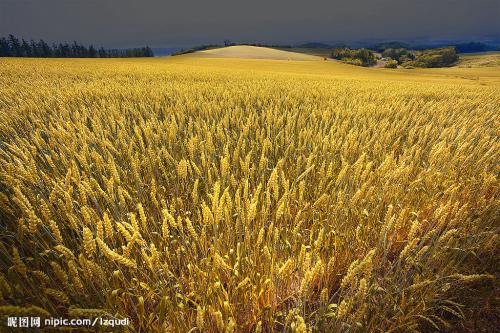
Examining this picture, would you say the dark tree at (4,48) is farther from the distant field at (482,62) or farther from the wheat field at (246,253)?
the distant field at (482,62)

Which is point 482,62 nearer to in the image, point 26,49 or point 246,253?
point 246,253

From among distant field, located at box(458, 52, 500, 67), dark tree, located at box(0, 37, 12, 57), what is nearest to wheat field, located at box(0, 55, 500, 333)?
distant field, located at box(458, 52, 500, 67)

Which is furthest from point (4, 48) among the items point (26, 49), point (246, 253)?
point (246, 253)

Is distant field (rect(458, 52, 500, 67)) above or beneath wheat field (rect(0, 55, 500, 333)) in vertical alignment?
above

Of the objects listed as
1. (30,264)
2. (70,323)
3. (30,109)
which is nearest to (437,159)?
(70,323)

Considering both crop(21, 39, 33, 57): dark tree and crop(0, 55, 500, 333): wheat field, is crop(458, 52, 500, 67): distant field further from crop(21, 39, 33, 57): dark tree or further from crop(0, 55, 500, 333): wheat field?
crop(21, 39, 33, 57): dark tree

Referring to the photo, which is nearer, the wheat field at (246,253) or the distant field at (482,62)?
the wheat field at (246,253)

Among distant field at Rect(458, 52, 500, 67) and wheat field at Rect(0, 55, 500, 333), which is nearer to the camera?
wheat field at Rect(0, 55, 500, 333)

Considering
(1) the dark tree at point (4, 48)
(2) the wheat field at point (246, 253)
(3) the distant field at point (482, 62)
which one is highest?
(1) the dark tree at point (4, 48)

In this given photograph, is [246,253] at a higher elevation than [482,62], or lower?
lower

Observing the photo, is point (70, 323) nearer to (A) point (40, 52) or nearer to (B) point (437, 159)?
(B) point (437, 159)

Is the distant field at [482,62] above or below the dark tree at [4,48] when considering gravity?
below

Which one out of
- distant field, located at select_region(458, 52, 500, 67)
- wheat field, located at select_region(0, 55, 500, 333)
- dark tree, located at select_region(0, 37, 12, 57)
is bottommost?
wheat field, located at select_region(0, 55, 500, 333)

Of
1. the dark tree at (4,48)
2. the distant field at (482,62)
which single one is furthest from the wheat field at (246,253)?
the dark tree at (4,48)
